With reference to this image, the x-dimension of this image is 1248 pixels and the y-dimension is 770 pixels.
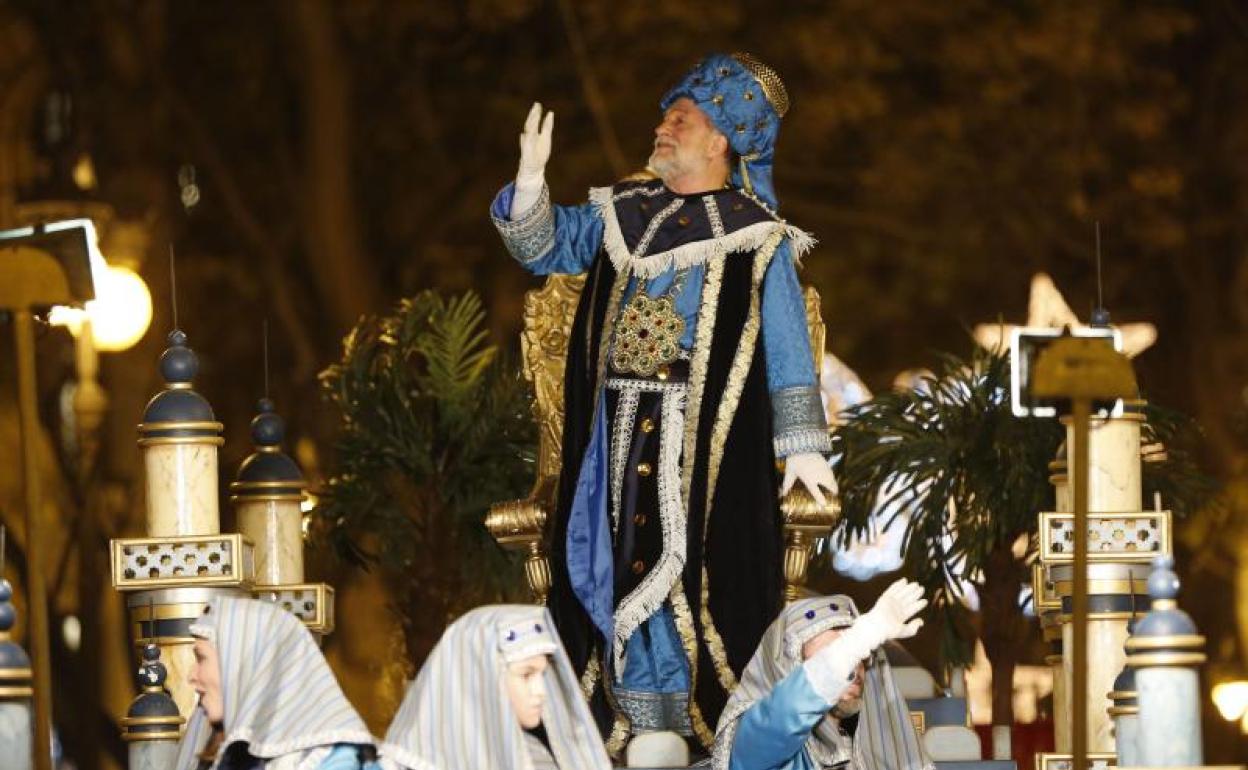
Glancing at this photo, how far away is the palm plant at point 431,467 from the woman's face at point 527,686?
5.12m

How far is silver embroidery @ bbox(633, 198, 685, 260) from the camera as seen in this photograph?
11.5m

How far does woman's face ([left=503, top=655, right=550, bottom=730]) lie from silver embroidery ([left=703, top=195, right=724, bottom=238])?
2510 mm

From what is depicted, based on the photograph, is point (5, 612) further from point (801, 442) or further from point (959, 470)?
point (959, 470)

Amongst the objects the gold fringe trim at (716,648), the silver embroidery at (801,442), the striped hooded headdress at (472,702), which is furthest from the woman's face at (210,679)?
the silver embroidery at (801,442)

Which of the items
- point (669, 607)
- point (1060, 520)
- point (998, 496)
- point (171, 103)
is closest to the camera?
point (669, 607)

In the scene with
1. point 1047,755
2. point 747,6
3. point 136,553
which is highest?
point 747,6

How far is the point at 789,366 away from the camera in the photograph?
11375 mm

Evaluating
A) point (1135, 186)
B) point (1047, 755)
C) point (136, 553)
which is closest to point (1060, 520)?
point (1047, 755)

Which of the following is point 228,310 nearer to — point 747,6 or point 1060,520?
point 747,6

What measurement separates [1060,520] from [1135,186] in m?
7.27

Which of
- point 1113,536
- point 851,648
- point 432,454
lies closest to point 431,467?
point 432,454

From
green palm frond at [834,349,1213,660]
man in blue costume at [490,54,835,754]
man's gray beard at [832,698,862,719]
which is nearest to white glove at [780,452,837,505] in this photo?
man in blue costume at [490,54,835,754]

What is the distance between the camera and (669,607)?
11.2 m

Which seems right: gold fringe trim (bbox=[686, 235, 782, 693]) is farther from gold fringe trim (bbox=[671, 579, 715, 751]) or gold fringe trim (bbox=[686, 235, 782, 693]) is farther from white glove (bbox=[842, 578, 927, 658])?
white glove (bbox=[842, 578, 927, 658])
